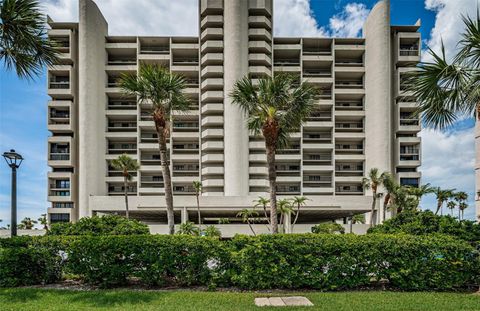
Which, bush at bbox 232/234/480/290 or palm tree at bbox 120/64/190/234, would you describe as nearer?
bush at bbox 232/234/480/290

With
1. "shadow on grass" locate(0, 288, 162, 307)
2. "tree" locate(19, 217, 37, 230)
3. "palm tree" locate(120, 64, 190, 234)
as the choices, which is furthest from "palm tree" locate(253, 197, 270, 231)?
"tree" locate(19, 217, 37, 230)

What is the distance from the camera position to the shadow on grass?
7.98m

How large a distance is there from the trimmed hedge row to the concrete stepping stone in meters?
0.87

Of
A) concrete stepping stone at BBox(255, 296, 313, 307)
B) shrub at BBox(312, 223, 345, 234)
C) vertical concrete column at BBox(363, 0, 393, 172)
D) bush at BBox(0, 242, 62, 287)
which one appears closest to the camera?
concrete stepping stone at BBox(255, 296, 313, 307)

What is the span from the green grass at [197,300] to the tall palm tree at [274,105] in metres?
6.13

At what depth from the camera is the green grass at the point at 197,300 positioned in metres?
7.54

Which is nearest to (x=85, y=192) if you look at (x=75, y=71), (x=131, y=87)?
(x=75, y=71)

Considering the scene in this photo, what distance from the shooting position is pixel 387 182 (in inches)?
1529

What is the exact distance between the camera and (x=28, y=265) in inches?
389

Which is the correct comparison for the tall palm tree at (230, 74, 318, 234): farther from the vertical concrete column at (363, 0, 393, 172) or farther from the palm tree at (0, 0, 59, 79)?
the vertical concrete column at (363, 0, 393, 172)

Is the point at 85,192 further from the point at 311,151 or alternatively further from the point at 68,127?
the point at 311,151

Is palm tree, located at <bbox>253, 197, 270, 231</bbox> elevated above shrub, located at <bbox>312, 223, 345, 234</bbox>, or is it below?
above

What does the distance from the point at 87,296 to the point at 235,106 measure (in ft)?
120

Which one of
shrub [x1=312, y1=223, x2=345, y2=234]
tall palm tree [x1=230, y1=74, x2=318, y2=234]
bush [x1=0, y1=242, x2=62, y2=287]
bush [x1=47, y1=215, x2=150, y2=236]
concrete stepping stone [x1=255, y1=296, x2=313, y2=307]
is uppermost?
tall palm tree [x1=230, y1=74, x2=318, y2=234]
